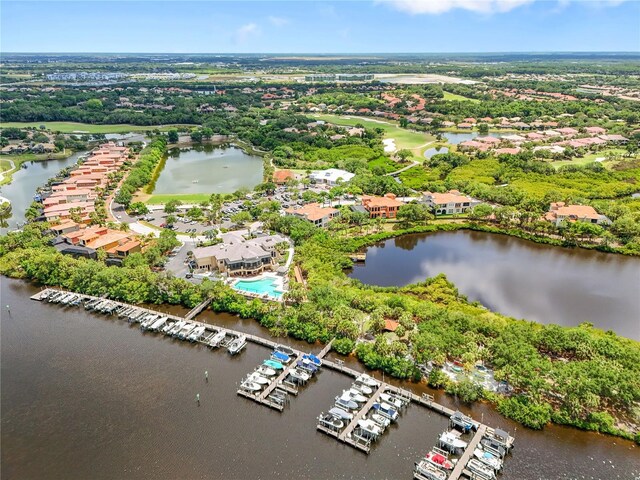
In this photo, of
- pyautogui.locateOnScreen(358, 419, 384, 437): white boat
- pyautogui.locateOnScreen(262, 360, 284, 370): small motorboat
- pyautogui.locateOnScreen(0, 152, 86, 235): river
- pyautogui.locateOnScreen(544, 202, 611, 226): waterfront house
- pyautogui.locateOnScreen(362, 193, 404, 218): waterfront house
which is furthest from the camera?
pyautogui.locateOnScreen(0, 152, 86, 235): river

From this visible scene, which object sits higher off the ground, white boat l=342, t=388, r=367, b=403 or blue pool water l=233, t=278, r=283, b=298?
blue pool water l=233, t=278, r=283, b=298

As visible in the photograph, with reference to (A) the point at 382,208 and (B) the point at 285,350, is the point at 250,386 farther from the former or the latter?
(A) the point at 382,208

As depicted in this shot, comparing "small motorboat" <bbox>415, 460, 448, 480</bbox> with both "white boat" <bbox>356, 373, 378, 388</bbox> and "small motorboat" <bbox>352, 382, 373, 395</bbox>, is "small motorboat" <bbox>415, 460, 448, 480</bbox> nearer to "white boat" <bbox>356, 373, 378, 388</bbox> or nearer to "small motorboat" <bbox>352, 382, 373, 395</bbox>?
"small motorboat" <bbox>352, 382, 373, 395</bbox>

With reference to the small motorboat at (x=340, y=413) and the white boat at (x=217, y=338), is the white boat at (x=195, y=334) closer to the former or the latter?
the white boat at (x=217, y=338)

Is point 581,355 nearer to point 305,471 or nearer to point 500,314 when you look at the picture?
point 500,314

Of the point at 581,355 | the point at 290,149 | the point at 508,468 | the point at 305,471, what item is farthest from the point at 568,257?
the point at 290,149

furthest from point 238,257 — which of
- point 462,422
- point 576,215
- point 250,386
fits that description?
point 576,215

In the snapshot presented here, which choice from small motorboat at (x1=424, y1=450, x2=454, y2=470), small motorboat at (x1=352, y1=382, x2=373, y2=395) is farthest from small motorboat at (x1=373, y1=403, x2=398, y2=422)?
small motorboat at (x1=424, y1=450, x2=454, y2=470)
